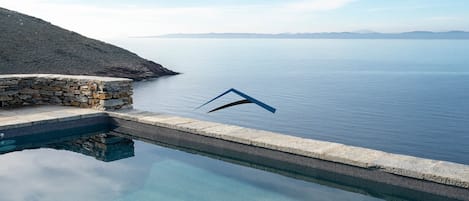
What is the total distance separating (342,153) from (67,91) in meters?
7.05

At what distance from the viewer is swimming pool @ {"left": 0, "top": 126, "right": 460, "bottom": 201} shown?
5.89 metres

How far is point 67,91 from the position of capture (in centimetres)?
1053

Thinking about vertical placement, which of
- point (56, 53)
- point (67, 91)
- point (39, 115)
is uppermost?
point (56, 53)

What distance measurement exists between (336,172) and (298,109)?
12317 mm

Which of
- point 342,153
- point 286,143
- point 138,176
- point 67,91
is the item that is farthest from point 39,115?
point 342,153

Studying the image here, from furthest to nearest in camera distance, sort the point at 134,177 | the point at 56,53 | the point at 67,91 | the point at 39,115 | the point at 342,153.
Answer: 1. the point at 56,53
2. the point at 67,91
3. the point at 39,115
4. the point at 134,177
5. the point at 342,153

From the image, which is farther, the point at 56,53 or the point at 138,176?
the point at 56,53

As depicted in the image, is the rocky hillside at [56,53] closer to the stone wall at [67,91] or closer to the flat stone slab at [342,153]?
the stone wall at [67,91]

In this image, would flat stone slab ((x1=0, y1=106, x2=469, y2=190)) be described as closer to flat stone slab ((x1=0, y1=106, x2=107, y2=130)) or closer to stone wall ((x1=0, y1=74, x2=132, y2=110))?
flat stone slab ((x1=0, y1=106, x2=107, y2=130))

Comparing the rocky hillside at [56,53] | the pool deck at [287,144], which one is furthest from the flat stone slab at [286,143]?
the rocky hillside at [56,53]

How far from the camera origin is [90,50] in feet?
110

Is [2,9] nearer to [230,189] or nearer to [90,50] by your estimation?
[90,50]

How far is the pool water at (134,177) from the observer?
19.3 ft

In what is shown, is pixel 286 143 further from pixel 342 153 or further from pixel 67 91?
pixel 67 91
